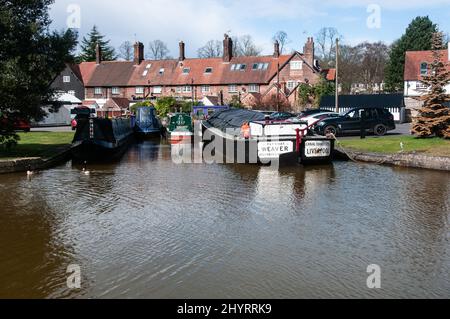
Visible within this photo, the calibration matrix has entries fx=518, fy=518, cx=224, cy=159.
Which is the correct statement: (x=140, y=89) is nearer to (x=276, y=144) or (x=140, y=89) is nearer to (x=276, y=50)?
(x=276, y=50)

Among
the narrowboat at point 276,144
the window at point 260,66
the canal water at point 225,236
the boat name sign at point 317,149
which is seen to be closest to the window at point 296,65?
the window at point 260,66

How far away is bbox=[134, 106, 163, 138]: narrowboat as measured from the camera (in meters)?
39.8

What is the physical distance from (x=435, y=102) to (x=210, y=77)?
53.8 meters

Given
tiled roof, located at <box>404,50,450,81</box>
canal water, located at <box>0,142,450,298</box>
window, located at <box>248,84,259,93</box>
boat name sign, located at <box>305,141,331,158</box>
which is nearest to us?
canal water, located at <box>0,142,450,298</box>

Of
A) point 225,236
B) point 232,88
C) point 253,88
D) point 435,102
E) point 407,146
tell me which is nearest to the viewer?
point 225,236

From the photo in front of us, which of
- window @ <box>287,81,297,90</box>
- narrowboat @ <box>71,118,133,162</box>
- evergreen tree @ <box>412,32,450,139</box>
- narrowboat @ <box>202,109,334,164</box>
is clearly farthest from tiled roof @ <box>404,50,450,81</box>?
narrowboat @ <box>71,118,133,162</box>

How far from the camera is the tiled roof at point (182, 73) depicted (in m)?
74.0

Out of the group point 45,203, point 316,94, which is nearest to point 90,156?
point 45,203

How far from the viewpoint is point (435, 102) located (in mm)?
24578

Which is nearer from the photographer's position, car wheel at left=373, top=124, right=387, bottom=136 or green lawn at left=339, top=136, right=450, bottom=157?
green lawn at left=339, top=136, right=450, bottom=157

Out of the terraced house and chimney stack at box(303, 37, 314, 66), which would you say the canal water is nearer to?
the terraced house

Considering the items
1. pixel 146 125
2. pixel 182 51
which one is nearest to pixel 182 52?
pixel 182 51

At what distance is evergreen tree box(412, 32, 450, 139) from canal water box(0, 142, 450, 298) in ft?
24.0

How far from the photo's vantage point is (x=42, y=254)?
8938mm
